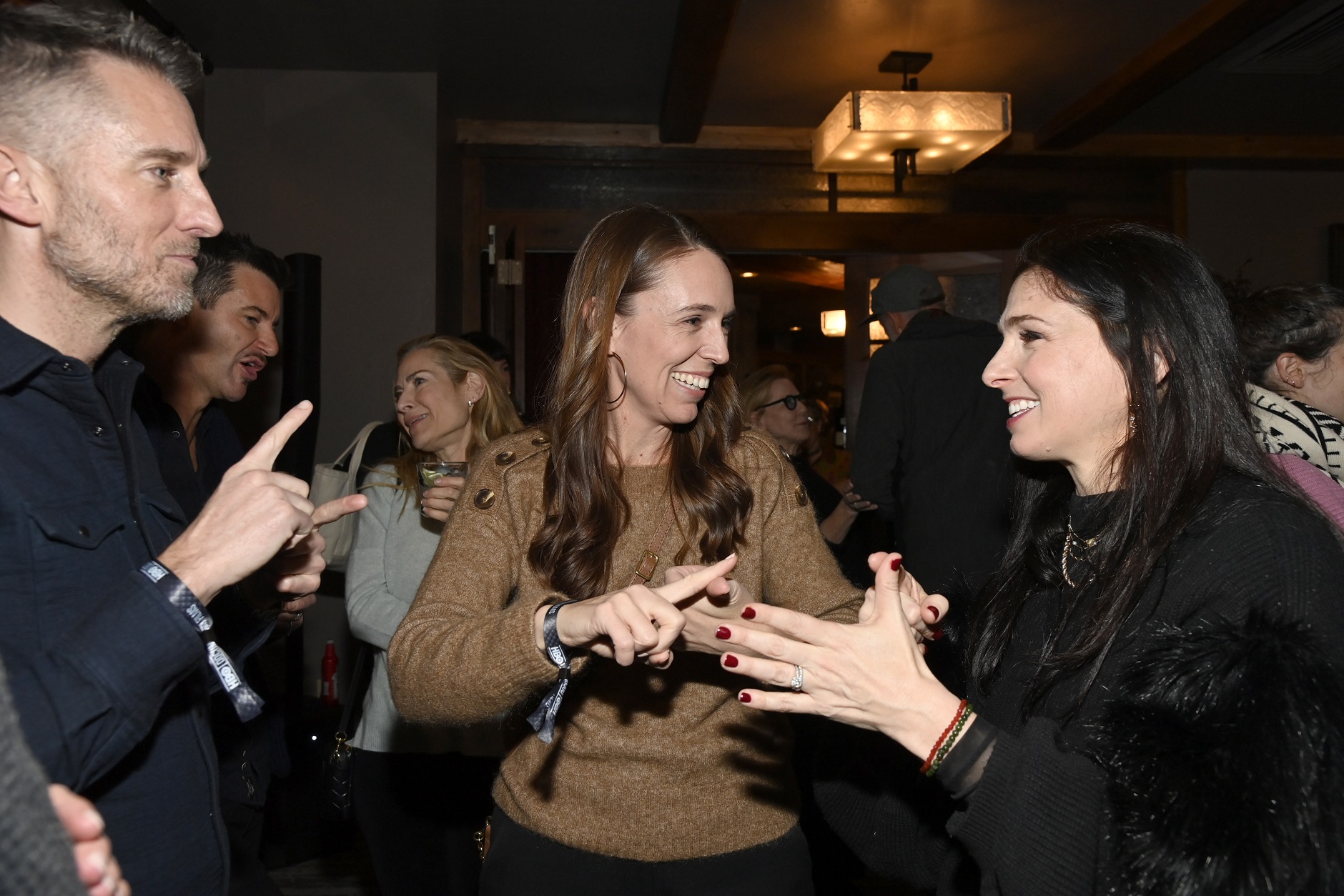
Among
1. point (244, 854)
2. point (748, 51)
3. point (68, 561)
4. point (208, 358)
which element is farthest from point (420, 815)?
point (748, 51)

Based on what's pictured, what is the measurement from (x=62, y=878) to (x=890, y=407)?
10.6 feet

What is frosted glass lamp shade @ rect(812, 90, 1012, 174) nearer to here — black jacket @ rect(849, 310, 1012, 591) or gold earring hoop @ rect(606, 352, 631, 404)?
black jacket @ rect(849, 310, 1012, 591)

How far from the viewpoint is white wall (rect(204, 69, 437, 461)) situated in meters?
5.04

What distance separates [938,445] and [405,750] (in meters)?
2.17

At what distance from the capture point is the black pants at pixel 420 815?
2566mm

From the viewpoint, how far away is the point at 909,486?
11.9ft

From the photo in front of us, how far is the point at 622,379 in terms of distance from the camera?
1.81 meters

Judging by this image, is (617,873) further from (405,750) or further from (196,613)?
(405,750)

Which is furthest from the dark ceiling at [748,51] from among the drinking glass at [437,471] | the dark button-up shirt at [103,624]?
the dark button-up shirt at [103,624]

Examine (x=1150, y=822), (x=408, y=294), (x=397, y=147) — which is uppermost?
(x=397, y=147)

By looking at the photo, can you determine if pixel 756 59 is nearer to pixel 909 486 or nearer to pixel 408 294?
pixel 408 294

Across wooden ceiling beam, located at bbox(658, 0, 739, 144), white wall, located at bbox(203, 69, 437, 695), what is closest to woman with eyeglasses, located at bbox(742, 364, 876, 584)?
wooden ceiling beam, located at bbox(658, 0, 739, 144)

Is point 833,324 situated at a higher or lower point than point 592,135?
lower

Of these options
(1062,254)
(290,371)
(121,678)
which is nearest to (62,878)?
(121,678)
